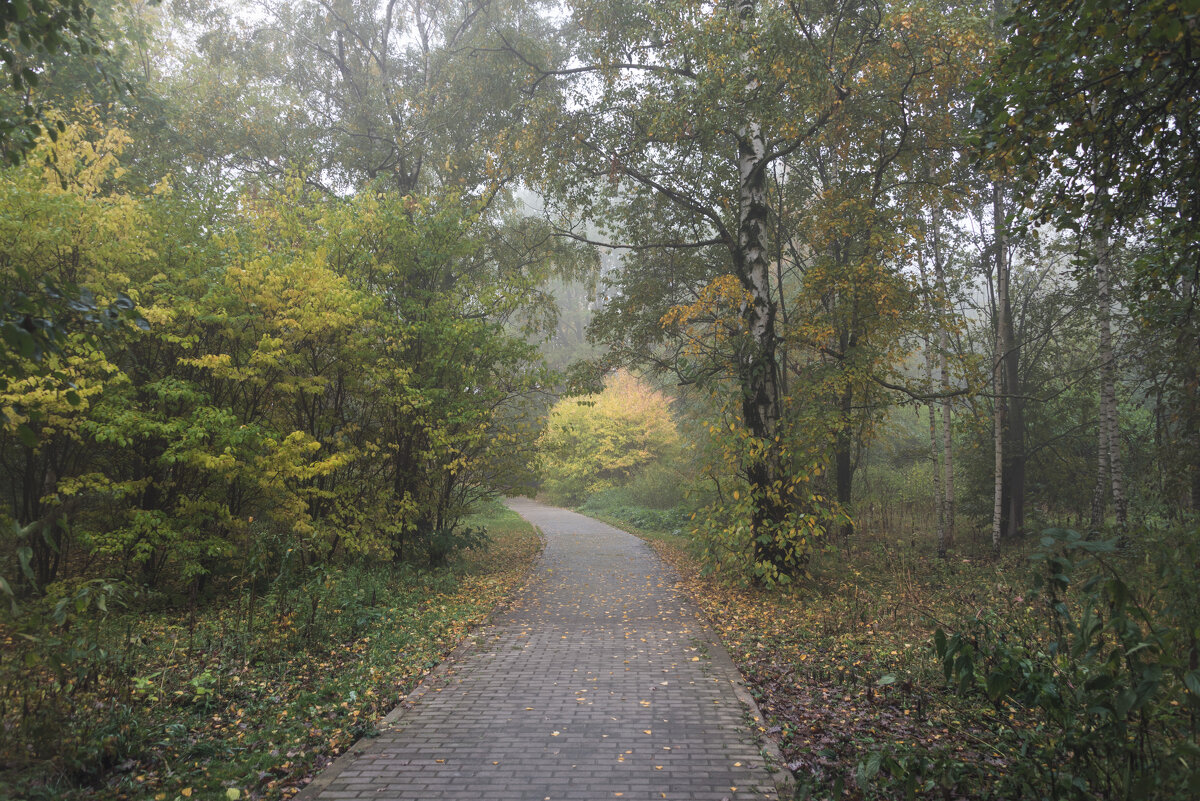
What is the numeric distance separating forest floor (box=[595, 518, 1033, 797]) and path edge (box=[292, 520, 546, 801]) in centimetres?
293

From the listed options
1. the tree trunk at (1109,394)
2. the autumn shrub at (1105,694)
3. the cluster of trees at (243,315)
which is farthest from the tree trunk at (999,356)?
the autumn shrub at (1105,694)

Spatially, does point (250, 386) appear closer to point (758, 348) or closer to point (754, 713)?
point (758, 348)

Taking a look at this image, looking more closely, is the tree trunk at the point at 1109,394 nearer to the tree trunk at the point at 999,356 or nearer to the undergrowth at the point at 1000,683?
the tree trunk at the point at 999,356

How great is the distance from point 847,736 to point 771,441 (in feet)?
17.9

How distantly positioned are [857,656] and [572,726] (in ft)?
10.3

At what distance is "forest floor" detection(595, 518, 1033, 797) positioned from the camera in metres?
4.35

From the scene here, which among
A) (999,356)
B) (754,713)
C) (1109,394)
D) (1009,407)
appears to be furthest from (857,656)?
(1009,407)

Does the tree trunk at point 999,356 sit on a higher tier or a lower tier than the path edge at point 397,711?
higher

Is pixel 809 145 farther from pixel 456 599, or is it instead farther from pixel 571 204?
pixel 456 599

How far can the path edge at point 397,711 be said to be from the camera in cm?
408

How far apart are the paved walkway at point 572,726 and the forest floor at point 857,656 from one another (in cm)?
37

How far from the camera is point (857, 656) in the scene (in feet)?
21.5

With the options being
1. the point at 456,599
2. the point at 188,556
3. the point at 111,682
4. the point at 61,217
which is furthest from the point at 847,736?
the point at 61,217

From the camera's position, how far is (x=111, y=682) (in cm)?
484
